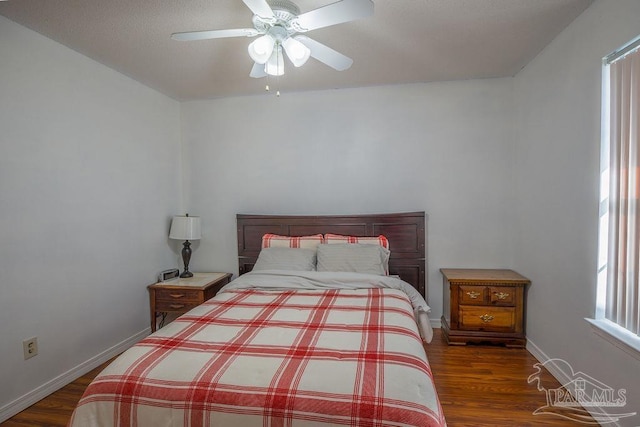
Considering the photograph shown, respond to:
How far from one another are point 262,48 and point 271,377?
5.27ft

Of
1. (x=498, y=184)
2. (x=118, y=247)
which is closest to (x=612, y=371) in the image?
(x=498, y=184)

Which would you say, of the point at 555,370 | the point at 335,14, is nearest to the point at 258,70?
the point at 335,14

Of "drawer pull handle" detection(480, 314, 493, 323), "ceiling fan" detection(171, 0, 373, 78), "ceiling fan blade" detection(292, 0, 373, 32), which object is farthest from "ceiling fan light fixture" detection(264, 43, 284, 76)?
"drawer pull handle" detection(480, 314, 493, 323)

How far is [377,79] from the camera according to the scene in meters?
2.95

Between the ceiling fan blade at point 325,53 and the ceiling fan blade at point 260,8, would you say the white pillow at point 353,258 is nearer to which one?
the ceiling fan blade at point 325,53

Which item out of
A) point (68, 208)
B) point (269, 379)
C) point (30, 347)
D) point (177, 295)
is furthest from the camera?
point (177, 295)

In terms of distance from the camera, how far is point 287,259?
2.69m

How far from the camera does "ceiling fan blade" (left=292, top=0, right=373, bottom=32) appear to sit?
136 centimetres

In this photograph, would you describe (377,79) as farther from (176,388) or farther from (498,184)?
(176,388)

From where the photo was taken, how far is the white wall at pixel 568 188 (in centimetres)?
173

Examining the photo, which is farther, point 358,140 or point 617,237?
point 358,140

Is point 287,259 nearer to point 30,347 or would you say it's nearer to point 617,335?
point 30,347

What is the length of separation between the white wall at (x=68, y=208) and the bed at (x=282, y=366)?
1100 millimetres

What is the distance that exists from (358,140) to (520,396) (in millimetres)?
2399
